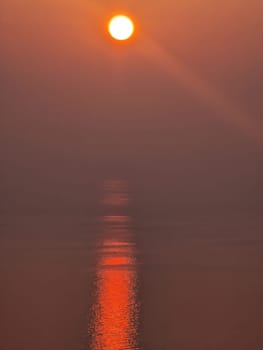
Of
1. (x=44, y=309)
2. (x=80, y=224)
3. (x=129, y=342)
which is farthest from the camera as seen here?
(x=80, y=224)

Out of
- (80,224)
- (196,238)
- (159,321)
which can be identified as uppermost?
(80,224)

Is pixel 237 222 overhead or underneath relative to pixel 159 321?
overhead

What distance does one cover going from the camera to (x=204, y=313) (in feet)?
17.3

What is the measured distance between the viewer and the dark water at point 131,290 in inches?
181

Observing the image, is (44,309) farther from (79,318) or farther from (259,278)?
(259,278)

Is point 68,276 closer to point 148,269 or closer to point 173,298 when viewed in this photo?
point 148,269

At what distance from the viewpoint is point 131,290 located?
5871 mm

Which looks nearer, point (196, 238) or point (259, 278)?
point (259, 278)

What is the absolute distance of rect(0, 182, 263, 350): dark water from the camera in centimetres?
459

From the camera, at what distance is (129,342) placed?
14.4 feet

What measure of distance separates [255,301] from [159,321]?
1177 millimetres

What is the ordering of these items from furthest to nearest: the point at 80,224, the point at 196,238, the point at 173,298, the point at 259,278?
the point at 80,224 < the point at 196,238 < the point at 259,278 < the point at 173,298

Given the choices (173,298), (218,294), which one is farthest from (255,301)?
(173,298)

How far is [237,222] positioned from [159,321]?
7.91 m
